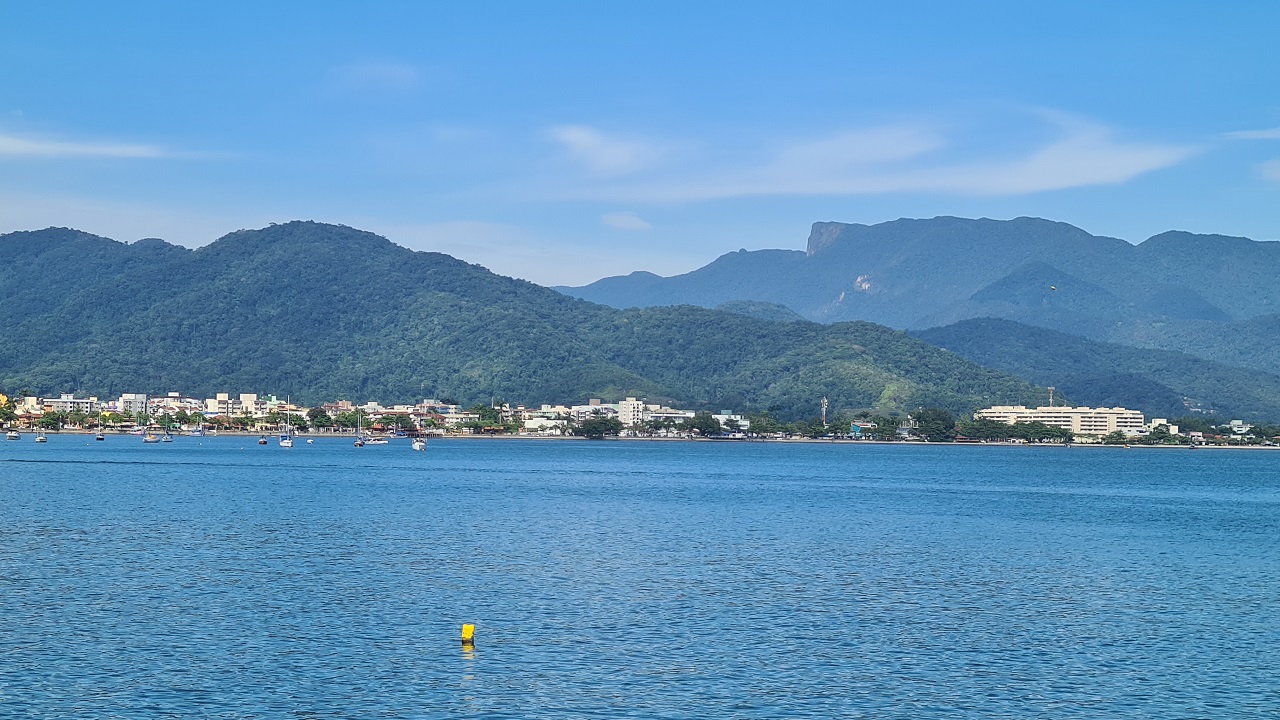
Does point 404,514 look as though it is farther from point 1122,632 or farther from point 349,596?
point 1122,632

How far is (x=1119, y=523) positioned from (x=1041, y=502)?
18.5 m

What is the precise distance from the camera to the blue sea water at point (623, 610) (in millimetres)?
29953

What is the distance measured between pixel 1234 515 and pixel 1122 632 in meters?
54.6

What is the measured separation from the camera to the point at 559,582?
45.8 meters

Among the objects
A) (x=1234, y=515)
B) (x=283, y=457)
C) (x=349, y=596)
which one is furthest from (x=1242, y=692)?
(x=283, y=457)

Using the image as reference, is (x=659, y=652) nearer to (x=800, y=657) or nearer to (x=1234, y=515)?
(x=800, y=657)

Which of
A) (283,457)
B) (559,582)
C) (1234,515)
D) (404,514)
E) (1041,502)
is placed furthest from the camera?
(283,457)

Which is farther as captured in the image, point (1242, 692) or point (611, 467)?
point (611, 467)

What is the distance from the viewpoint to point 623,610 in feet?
132

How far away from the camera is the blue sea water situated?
30.0 meters

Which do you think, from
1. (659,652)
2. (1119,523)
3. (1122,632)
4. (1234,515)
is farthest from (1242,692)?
(1234,515)

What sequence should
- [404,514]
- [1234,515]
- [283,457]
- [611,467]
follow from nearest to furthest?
[404,514], [1234,515], [611,467], [283,457]

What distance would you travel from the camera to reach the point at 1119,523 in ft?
254

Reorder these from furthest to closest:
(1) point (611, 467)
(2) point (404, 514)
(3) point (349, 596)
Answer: (1) point (611, 467)
(2) point (404, 514)
(3) point (349, 596)
